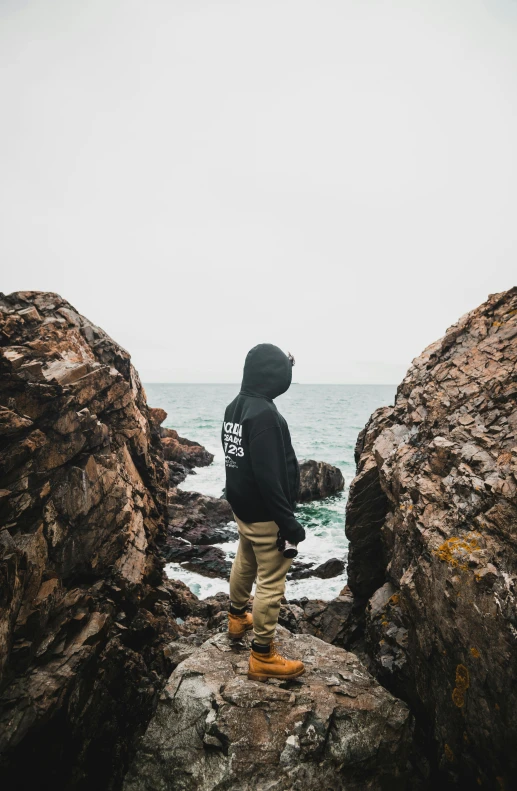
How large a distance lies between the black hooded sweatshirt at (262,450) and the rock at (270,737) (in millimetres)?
1669

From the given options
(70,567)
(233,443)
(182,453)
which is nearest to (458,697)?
(233,443)

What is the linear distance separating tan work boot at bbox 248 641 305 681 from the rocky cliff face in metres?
2.09

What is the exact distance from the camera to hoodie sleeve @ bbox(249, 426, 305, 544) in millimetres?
4191

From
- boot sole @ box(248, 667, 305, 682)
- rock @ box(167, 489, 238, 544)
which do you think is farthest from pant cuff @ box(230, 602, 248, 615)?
rock @ box(167, 489, 238, 544)

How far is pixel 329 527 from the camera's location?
1778 centimetres

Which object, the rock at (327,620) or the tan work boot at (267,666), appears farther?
the rock at (327,620)

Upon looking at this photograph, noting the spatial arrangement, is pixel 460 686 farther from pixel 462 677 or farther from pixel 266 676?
pixel 266 676

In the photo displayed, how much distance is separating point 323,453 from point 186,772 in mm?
32296

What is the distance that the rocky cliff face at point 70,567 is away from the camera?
4637mm

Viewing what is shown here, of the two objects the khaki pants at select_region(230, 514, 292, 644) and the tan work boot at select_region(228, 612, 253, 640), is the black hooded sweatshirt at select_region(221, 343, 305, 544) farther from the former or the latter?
the tan work boot at select_region(228, 612, 253, 640)

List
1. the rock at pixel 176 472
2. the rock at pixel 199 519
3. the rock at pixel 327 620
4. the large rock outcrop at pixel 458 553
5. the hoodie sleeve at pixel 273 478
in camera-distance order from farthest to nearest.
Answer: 1. the rock at pixel 176 472
2. the rock at pixel 199 519
3. the rock at pixel 327 620
4. the hoodie sleeve at pixel 273 478
5. the large rock outcrop at pixel 458 553

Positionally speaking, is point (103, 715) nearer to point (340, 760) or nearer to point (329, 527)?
point (340, 760)

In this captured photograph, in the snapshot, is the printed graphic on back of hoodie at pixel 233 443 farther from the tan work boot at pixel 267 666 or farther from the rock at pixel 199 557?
the rock at pixel 199 557

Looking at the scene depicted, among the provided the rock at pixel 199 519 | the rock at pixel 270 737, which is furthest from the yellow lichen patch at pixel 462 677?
the rock at pixel 199 519
